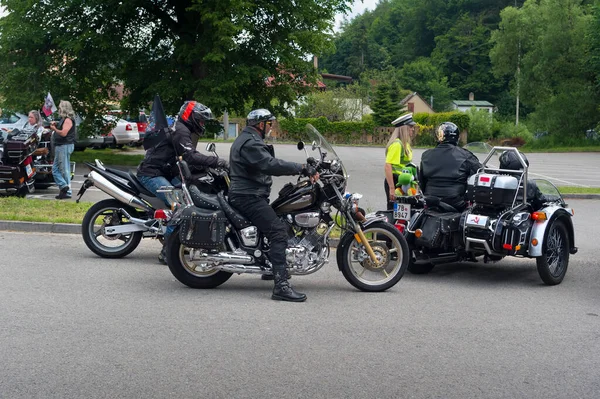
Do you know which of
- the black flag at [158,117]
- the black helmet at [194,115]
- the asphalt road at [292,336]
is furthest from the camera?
the black flag at [158,117]

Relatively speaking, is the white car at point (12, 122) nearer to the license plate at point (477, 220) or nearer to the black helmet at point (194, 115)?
the black helmet at point (194, 115)

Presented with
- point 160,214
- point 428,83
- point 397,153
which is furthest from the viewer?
point 428,83

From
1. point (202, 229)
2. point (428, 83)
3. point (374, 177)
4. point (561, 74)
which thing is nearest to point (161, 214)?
point (202, 229)

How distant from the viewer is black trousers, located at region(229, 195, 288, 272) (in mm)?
7664

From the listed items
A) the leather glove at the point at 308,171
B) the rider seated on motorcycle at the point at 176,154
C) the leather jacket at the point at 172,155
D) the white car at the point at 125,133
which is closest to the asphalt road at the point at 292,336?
the rider seated on motorcycle at the point at 176,154

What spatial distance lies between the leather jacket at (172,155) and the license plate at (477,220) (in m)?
2.85

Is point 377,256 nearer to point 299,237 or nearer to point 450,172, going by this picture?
point 299,237

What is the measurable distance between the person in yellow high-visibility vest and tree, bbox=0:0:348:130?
13131 mm

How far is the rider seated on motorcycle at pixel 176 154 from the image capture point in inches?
356

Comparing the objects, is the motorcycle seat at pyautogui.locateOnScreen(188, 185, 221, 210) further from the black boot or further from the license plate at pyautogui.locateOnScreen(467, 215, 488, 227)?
the license plate at pyautogui.locateOnScreen(467, 215, 488, 227)

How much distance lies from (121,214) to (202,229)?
211 centimetres

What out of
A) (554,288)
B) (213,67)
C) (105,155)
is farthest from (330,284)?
(105,155)

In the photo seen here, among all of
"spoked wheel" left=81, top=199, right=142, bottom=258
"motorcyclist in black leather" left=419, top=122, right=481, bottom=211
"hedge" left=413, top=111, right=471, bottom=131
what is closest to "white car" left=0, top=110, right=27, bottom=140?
"spoked wheel" left=81, top=199, right=142, bottom=258

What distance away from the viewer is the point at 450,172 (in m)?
8.94
